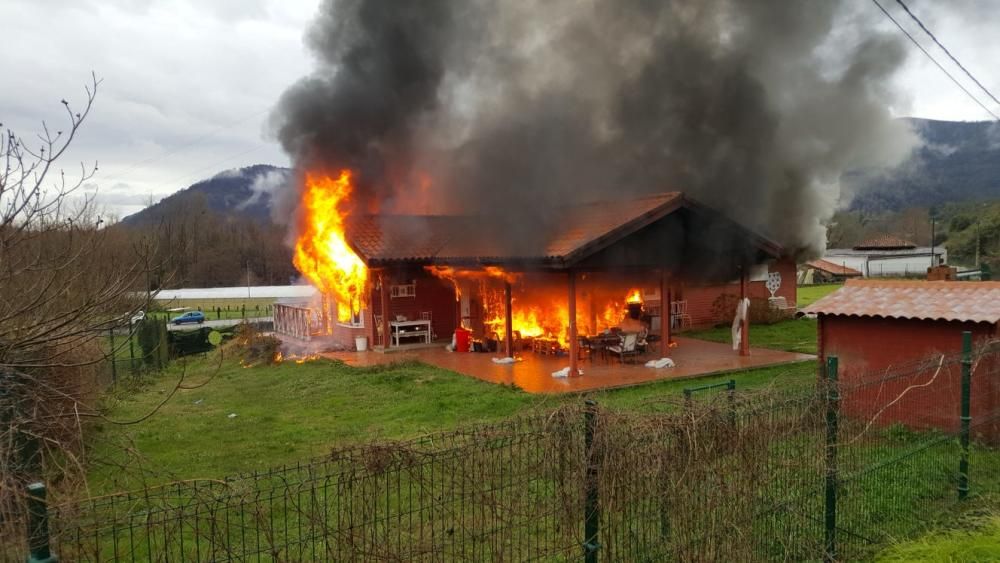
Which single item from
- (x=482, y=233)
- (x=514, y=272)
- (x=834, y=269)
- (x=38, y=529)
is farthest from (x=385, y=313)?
(x=834, y=269)

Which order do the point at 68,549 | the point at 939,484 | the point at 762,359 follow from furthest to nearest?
the point at 762,359 → the point at 939,484 → the point at 68,549

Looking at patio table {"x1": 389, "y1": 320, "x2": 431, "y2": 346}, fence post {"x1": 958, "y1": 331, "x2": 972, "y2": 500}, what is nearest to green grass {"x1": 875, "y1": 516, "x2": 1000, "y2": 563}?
fence post {"x1": 958, "y1": 331, "x2": 972, "y2": 500}

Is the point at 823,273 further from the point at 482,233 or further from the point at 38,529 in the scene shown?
the point at 38,529

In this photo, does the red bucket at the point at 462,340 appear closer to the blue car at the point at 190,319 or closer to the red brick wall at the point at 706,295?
the red brick wall at the point at 706,295

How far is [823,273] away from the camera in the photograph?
55.4m

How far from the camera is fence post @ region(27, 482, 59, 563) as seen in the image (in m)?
2.49

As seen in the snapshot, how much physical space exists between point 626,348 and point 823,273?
156 ft

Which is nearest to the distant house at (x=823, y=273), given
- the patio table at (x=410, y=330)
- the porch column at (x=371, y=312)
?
the patio table at (x=410, y=330)

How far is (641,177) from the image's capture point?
65.5ft

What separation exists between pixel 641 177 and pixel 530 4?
7341 millimetres

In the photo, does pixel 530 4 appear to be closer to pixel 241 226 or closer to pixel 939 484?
pixel 939 484

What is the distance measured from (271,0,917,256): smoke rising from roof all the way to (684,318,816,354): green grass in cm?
374

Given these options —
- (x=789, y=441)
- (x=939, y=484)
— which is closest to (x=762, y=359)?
(x=939, y=484)

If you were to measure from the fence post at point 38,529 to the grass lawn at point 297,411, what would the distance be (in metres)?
4.17
